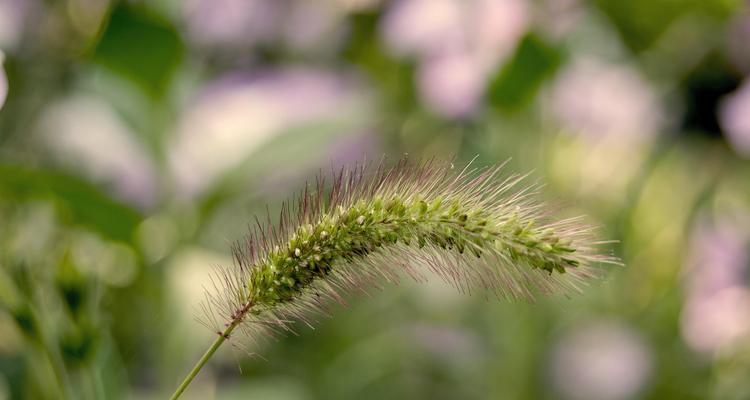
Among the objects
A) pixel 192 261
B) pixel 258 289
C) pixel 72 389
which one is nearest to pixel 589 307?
pixel 192 261

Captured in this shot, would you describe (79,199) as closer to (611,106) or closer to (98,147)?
(98,147)

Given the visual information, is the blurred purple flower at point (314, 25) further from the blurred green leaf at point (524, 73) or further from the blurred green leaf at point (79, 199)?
the blurred green leaf at point (79, 199)

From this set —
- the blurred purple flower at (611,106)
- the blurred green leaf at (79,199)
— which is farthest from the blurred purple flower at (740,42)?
the blurred green leaf at (79,199)

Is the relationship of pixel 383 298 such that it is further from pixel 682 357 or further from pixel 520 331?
pixel 682 357

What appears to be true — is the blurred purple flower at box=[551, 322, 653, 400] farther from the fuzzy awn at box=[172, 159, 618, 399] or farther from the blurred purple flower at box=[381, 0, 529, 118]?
the fuzzy awn at box=[172, 159, 618, 399]

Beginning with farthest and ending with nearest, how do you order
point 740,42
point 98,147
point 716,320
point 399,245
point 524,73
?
point 740,42 → point 716,320 → point 98,147 → point 524,73 → point 399,245

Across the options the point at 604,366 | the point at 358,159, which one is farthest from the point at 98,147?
the point at 604,366

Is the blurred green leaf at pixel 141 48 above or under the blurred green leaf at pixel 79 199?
above

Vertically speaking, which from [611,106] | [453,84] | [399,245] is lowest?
[399,245]
